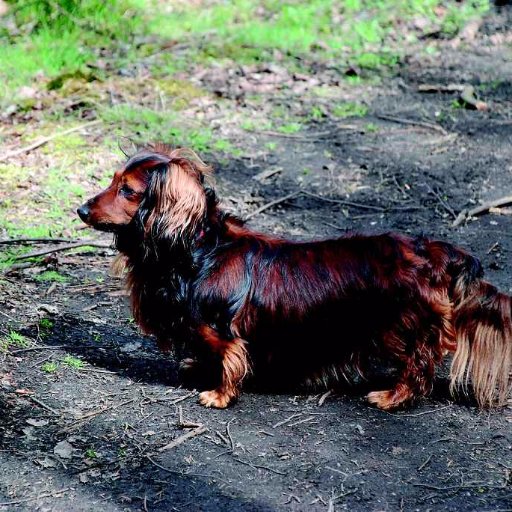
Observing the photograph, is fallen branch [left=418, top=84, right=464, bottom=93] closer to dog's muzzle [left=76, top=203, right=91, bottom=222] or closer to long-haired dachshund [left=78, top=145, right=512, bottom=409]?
long-haired dachshund [left=78, top=145, right=512, bottom=409]

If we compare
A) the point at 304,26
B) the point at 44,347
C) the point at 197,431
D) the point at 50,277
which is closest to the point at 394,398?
the point at 197,431

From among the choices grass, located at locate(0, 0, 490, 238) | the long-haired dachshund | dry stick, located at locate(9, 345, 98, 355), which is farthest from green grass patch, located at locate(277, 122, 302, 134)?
dry stick, located at locate(9, 345, 98, 355)

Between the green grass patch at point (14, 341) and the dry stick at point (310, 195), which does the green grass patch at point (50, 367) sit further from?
the dry stick at point (310, 195)

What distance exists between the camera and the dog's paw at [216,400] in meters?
4.44

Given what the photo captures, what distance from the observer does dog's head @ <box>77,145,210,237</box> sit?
167 inches

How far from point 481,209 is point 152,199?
11.7ft

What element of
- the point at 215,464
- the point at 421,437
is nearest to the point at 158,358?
the point at 215,464

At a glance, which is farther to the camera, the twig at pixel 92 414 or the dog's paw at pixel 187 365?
the dog's paw at pixel 187 365

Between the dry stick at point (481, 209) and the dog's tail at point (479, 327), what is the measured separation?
7.99 ft

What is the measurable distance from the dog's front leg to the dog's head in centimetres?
61

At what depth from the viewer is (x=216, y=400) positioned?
4.45 meters

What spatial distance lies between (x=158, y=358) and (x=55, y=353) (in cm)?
62

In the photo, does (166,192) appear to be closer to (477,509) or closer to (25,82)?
(477,509)

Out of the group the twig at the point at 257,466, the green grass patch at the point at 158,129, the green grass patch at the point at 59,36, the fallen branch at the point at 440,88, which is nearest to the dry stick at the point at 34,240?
the green grass patch at the point at 158,129
